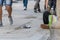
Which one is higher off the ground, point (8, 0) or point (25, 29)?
point (8, 0)

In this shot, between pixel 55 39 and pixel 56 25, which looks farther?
pixel 56 25

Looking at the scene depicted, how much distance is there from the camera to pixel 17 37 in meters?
7.28

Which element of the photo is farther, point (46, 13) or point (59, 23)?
point (46, 13)

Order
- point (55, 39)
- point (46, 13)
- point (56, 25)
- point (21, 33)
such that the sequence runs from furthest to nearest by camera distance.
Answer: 1. point (46, 13)
2. point (56, 25)
3. point (21, 33)
4. point (55, 39)

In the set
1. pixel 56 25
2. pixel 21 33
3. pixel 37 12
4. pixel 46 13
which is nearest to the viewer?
pixel 21 33

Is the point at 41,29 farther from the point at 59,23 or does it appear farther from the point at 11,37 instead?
the point at 11,37

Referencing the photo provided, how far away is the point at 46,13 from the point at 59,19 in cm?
Answer: 69

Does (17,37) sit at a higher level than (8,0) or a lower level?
lower

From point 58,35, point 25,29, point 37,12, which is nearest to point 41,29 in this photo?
point 25,29

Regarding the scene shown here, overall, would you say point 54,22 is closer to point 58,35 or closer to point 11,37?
point 58,35

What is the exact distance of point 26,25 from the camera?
922cm

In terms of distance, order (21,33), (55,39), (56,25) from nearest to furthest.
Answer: (55,39) < (21,33) < (56,25)

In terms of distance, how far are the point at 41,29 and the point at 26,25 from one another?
84cm

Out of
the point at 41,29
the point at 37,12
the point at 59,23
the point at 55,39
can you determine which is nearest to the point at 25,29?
the point at 41,29
